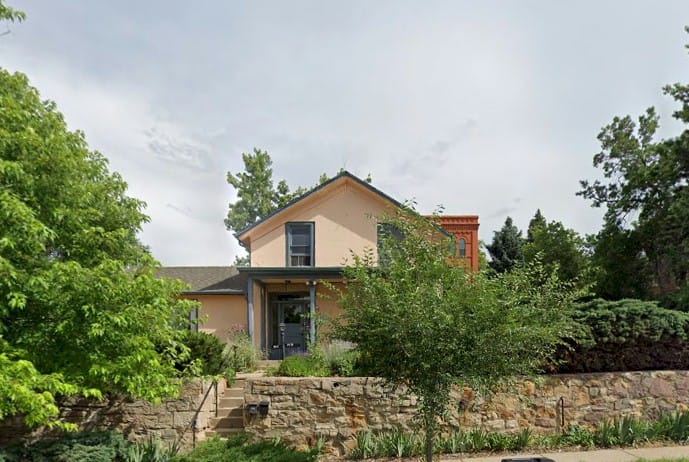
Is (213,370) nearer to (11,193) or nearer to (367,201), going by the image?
(11,193)

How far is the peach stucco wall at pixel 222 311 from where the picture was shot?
632 inches

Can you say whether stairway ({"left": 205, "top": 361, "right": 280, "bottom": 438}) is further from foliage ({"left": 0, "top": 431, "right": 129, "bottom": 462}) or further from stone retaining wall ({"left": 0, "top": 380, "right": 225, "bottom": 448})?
foliage ({"left": 0, "top": 431, "right": 129, "bottom": 462})

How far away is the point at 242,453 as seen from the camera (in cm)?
598

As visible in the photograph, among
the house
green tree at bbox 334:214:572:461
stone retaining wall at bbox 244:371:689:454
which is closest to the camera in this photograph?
green tree at bbox 334:214:572:461

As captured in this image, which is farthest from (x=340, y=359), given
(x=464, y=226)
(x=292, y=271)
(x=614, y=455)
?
(x=464, y=226)

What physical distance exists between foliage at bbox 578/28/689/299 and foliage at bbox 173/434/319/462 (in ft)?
50.3

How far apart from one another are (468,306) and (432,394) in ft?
3.89

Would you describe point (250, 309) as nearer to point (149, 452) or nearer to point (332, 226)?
point (332, 226)

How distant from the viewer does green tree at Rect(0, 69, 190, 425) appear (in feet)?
15.4

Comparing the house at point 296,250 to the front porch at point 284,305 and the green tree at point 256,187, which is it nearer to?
the front porch at point 284,305

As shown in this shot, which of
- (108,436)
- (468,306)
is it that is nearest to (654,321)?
(468,306)

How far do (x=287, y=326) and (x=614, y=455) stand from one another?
1073 centimetres

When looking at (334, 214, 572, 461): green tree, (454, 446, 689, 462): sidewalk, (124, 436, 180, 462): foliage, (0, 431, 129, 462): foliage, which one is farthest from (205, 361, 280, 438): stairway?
(334, 214, 572, 461): green tree

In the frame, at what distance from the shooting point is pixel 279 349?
49.8 ft
